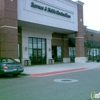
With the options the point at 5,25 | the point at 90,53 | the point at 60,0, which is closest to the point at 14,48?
the point at 5,25

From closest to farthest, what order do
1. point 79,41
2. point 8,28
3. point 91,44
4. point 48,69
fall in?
point 48,69
point 8,28
point 79,41
point 91,44

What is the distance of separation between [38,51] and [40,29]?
323 centimetres

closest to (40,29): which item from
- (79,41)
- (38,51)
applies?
(38,51)

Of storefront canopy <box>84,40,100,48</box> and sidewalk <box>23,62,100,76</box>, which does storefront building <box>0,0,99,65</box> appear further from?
storefront canopy <box>84,40,100,48</box>

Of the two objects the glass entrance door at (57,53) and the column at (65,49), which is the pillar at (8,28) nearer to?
the glass entrance door at (57,53)

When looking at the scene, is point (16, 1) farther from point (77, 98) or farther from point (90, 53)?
point (90, 53)

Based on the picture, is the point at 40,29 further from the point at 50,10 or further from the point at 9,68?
the point at 9,68

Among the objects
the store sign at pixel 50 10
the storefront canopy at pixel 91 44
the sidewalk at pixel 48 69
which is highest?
the store sign at pixel 50 10

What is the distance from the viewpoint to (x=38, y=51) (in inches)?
1069

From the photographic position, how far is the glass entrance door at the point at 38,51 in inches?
1038

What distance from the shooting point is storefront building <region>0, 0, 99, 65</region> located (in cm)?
1977

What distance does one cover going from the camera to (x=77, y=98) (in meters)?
6.71

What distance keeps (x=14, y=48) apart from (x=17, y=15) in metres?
3.74

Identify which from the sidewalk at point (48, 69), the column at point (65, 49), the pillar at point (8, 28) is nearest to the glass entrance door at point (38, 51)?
the column at point (65, 49)
